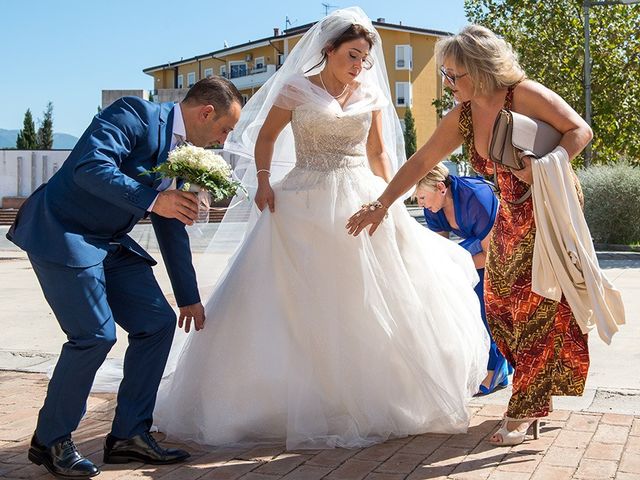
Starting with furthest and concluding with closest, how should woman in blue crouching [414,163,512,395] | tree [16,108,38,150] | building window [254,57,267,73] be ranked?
building window [254,57,267,73] < tree [16,108,38,150] < woman in blue crouching [414,163,512,395]

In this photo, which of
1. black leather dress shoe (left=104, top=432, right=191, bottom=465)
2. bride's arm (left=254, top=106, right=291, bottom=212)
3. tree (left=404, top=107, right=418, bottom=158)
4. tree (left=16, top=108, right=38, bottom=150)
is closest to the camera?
black leather dress shoe (left=104, top=432, right=191, bottom=465)

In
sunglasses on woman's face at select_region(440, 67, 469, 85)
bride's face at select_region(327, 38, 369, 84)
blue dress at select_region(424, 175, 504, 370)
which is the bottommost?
blue dress at select_region(424, 175, 504, 370)

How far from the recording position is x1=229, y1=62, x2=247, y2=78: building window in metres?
73.8

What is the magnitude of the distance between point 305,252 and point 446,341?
907mm

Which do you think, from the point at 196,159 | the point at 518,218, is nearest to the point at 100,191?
the point at 196,159

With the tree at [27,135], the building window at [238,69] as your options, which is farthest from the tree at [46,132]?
the building window at [238,69]

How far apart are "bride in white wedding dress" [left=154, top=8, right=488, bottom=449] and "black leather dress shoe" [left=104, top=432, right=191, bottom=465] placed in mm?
314

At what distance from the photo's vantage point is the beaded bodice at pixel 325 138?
4.91 metres

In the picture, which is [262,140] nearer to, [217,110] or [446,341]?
[217,110]

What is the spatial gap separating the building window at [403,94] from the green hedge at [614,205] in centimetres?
4923

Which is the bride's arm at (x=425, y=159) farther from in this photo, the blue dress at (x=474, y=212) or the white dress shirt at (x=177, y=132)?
the blue dress at (x=474, y=212)

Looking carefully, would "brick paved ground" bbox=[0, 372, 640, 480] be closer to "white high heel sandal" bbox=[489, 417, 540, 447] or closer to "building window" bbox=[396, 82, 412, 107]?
"white high heel sandal" bbox=[489, 417, 540, 447]

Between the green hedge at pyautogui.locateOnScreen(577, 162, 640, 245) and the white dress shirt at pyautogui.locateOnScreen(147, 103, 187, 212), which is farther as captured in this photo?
the green hedge at pyautogui.locateOnScreen(577, 162, 640, 245)

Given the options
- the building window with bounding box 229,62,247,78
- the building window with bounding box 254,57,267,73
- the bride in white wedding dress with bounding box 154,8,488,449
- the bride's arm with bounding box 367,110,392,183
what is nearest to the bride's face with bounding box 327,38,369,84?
the bride in white wedding dress with bounding box 154,8,488,449
